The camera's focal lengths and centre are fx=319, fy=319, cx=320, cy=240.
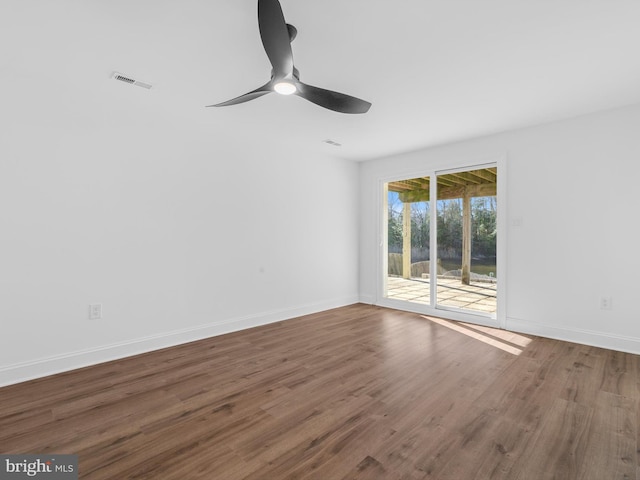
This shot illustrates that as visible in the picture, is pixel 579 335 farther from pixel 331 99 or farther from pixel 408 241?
pixel 331 99

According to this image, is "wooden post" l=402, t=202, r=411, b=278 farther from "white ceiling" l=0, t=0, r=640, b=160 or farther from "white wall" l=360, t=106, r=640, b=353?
"white ceiling" l=0, t=0, r=640, b=160

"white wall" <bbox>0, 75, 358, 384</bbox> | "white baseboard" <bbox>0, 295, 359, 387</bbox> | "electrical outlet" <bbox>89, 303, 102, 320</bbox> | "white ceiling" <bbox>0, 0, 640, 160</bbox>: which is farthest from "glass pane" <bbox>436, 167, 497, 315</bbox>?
"electrical outlet" <bbox>89, 303, 102, 320</bbox>

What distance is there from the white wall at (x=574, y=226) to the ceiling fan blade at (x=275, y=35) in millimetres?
3272

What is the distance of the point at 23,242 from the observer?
2.60 m

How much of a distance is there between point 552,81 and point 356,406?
3057mm

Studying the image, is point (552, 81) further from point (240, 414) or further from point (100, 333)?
point (100, 333)

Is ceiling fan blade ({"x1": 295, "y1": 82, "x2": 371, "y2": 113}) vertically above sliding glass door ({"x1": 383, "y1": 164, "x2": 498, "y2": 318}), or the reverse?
ceiling fan blade ({"x1": 295, "y1": 82, "x2": 371, "y2": 113})

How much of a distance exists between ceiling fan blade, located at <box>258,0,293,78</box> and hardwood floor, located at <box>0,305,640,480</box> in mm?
2171

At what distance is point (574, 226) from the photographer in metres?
3.51

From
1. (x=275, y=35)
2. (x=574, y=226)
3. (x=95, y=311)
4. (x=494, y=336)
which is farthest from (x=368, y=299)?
(x=275, y=35)

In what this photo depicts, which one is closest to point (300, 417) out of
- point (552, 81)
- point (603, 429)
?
point (603, 429)

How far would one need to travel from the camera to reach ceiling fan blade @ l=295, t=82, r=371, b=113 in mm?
2195

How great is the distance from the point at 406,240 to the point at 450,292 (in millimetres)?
1060

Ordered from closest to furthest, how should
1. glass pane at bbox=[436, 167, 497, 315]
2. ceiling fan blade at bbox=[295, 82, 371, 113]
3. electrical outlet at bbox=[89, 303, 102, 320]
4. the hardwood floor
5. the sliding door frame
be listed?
the hardwood floor
ceiling fan blade at bbox=[295, 82, 371, 113]
electrical outlet at bbox=[89, 303, 102, 320]
the sliding door frame
glass pane at bbox=[436, 167, 497, 315]
